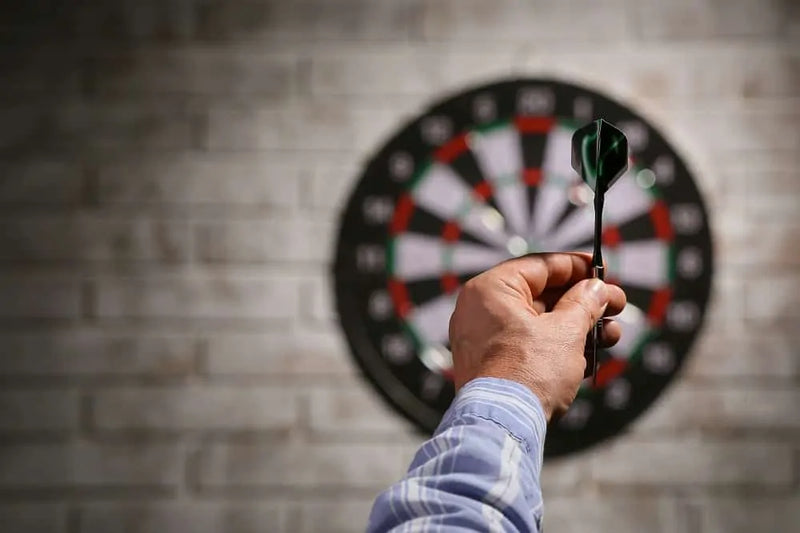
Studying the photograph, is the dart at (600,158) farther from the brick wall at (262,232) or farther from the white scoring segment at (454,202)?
the brick wall at (262,232)

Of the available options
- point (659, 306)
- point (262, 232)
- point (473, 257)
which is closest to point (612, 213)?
point (659, 306)

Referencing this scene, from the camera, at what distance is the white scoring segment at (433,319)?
2.13 metres

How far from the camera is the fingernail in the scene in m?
0.82

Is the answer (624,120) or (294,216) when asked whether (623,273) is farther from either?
(294,216)

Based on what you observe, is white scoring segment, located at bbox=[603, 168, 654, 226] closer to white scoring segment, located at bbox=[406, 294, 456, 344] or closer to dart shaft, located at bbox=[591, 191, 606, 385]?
white scoring segment, located at bbox=[406, 294, 456, 344]

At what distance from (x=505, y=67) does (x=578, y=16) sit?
0.25m

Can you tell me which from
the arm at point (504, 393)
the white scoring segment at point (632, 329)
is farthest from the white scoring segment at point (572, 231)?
the arm at point (504, 393)

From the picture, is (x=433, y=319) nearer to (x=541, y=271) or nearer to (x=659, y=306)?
(x=659, y=306)

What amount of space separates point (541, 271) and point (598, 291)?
6cm

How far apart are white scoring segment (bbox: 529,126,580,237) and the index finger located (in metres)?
1.25

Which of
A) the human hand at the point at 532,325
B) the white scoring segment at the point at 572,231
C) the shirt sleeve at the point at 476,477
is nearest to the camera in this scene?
the shirt sleeve at the point at 476,477

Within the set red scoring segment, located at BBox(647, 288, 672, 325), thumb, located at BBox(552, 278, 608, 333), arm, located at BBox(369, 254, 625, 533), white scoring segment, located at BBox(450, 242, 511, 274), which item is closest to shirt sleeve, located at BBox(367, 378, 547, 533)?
arm, located at BBox(369, 254, 625, 533)

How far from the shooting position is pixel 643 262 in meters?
2.12

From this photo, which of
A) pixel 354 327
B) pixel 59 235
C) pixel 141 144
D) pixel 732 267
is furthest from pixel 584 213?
pixel 59 235
